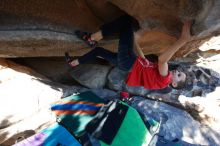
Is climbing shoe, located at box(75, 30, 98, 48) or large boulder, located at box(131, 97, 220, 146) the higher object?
climbing shoe, located at box(75, 30, 98, 48)

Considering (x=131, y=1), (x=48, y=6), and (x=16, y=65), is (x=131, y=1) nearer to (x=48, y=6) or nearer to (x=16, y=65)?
(x=48, y=6)

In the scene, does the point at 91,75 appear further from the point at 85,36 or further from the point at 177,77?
the point at 85,36

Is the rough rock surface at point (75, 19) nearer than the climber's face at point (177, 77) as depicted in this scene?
Yes

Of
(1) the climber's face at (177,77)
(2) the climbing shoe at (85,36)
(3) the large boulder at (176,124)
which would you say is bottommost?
(3) the large boulder at (176,124)

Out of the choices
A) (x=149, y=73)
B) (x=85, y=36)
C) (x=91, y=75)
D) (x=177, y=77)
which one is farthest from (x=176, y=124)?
(x=85, y=36)

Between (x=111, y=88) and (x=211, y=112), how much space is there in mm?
2251

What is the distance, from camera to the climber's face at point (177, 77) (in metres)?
6.11

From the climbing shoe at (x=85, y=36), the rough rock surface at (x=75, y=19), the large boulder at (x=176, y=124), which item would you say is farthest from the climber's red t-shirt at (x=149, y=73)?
the large boulder at (x=176, y=124)

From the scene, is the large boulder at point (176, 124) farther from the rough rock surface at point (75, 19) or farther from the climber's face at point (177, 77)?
the rough rock surface at point (75, 19)

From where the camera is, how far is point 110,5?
5.24 metres

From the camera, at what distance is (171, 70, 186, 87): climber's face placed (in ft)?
20.0

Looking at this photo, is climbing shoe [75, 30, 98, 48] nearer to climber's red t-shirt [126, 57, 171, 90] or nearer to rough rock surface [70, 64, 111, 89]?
climber's red t-shirt [126, 57, 171, 90]

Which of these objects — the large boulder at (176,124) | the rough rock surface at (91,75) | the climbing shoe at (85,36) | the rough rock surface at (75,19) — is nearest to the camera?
the rough rock surface at (75,19)

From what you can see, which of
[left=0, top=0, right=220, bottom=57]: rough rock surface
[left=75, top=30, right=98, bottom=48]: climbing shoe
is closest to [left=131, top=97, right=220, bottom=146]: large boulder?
[left=0, top=0, right=220, bottom=57]: rough rock surface
